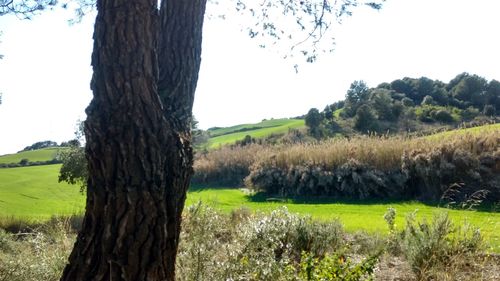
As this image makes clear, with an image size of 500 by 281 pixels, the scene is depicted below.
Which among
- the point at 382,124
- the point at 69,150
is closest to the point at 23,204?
the point at 69,150

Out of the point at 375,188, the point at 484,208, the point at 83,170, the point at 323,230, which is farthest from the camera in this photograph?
the point at 375,188

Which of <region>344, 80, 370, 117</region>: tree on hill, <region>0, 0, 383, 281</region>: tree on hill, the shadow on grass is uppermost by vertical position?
<region>344, 80, 370, 117</region>: tree on hill

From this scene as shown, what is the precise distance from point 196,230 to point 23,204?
15.6 m

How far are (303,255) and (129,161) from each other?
2.09 meters

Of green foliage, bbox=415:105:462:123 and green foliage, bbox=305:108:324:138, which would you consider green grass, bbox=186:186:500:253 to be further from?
green foliage, bbox=305:108:324:138

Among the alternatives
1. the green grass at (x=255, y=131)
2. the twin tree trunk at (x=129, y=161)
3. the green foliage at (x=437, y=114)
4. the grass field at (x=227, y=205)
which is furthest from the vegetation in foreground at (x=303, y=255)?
the green grass at (x=255, y=131)

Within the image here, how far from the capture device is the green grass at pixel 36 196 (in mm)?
15289

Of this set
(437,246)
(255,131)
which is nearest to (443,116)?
(255,131)

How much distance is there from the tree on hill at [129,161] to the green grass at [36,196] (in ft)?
36.2

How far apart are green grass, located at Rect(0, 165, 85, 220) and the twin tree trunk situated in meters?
11.0

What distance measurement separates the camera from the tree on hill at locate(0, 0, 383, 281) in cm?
273

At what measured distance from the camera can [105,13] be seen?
301 centimetres

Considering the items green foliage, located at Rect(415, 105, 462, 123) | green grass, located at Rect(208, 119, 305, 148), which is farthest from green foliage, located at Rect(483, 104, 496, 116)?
green grass, located at Rect(208, 119, 305, 148)

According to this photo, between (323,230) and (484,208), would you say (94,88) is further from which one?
(484,208)
